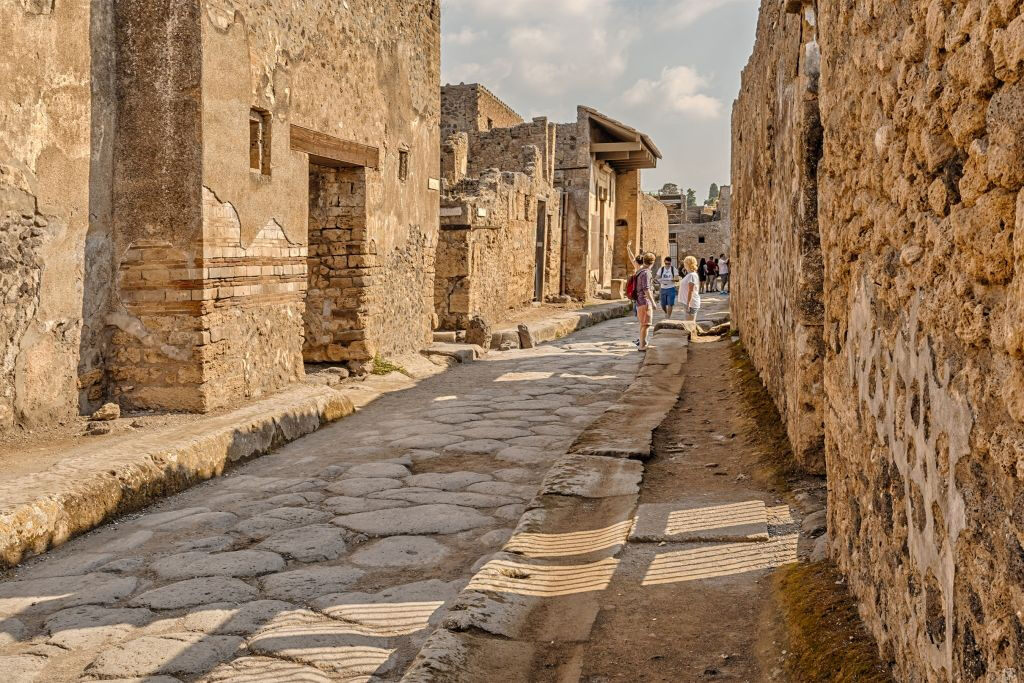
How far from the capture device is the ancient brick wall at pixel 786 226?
4102 mm

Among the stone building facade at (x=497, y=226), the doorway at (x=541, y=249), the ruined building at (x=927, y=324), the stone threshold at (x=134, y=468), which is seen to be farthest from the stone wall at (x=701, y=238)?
the ruined building at (x=927, y=324)

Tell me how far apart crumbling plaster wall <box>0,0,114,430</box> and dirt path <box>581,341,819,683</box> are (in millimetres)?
3754

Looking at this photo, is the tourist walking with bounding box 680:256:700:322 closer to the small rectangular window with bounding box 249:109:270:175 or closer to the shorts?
the shorts

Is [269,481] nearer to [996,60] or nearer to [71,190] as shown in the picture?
[71,190]

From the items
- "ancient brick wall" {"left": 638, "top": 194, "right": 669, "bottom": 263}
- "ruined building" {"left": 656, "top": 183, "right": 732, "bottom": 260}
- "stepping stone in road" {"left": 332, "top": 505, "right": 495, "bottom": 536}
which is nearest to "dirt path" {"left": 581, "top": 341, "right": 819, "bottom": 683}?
"stepping stone in road" {"left": 332, "top": 505, "right": 495, "bottom": 536}

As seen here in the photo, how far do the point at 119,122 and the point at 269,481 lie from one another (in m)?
2.88

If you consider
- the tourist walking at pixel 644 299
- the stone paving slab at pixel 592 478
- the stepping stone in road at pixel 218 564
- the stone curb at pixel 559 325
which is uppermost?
the tourist walking at pixel 644 299

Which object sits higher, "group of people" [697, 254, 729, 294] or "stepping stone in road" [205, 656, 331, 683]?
"group of people" [697, 254, 729, 294]

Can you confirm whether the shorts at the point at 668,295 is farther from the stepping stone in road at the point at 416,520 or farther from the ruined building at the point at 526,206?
the stepping stone in road at the point at 416,520

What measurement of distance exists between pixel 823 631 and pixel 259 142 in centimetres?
611

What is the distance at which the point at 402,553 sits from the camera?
3.97 meters

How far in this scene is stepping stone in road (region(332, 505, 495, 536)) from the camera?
4293mm

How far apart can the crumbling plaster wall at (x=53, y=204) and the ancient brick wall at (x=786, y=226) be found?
4326 millimetres

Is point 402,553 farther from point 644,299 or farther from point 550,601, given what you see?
point 644,299
